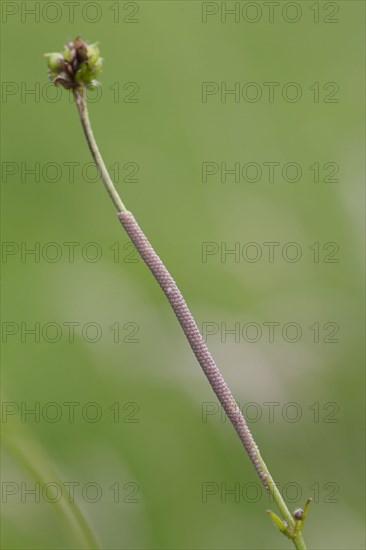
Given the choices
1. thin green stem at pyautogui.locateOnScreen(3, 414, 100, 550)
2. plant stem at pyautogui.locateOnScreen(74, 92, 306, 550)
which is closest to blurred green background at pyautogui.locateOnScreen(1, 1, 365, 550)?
thin green stem at pyautogui.locateOnScreen(3, 414, 100, 550)

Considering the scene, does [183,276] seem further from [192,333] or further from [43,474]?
[192,333]

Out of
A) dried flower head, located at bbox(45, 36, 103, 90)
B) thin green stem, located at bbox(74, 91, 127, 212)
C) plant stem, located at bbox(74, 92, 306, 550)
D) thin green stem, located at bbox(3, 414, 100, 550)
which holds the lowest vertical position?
thin green stem, located at bbox(3, 414, 100, 550)

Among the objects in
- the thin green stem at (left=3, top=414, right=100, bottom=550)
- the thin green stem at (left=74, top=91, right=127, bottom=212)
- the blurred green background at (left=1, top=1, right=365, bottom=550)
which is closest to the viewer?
the thin green stem at (left=74, top=91, right=127, bottom=212)

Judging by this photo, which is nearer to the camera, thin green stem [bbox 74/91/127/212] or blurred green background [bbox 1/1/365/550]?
thin green stem [bbox 74/91/127/212]

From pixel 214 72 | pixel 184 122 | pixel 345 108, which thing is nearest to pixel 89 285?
pixel 184 122

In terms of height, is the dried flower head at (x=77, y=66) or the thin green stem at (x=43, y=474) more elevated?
the dried flower head at (x=77, y=66)

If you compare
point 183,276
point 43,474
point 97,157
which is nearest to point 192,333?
point 97,157

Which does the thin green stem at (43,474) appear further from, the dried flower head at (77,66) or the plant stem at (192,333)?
the dried flower head at (77,66)

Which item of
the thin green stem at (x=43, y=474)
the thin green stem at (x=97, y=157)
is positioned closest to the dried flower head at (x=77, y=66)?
the thin green stem at (x=97, y=157)

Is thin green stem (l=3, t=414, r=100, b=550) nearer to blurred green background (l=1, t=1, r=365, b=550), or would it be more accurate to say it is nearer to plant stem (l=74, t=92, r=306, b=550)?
blurred green background (l=1, t=1, r=365, b=550)
